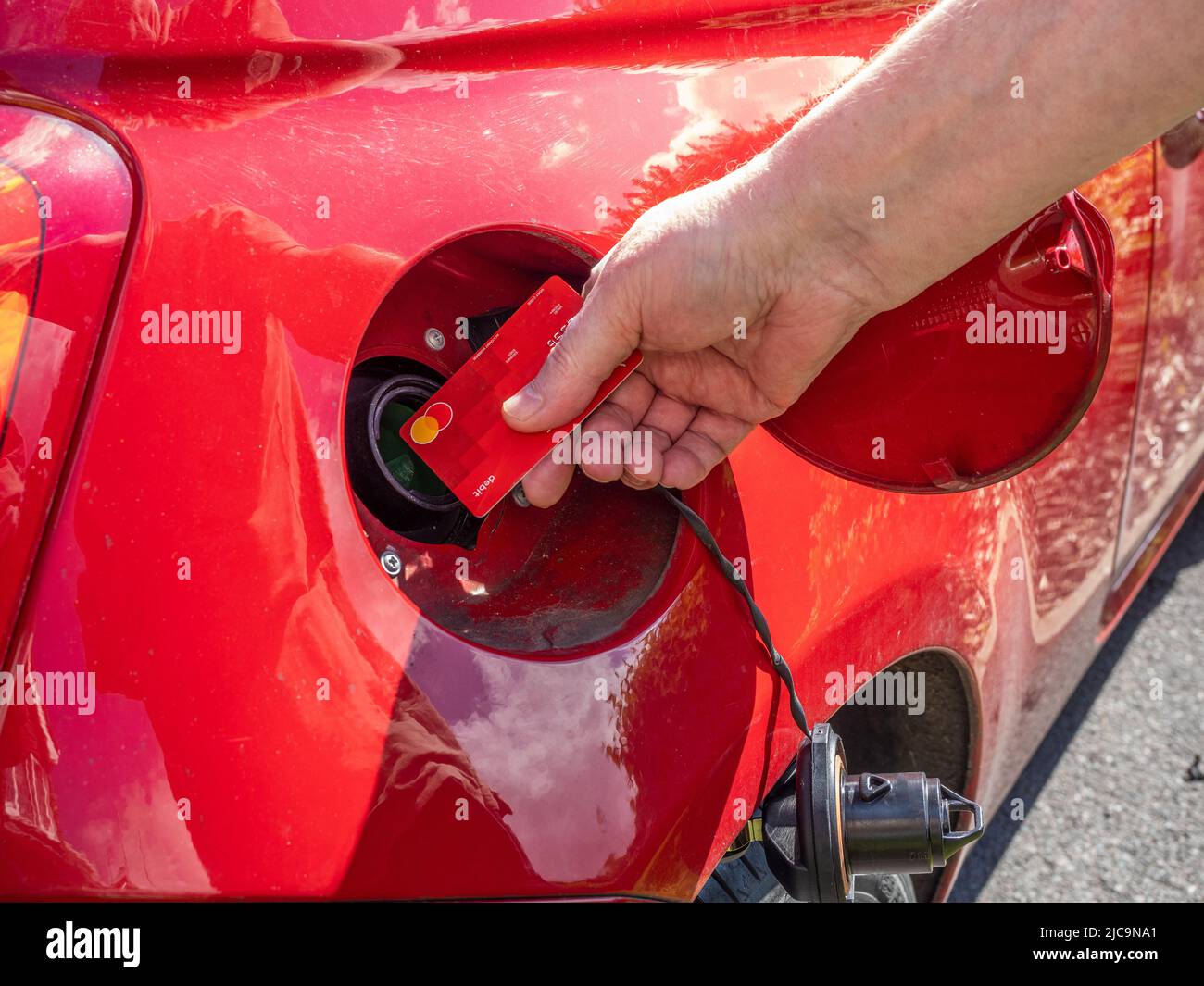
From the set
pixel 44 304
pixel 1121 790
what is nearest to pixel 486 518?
pixel 44 304

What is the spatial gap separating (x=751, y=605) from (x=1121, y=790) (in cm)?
155

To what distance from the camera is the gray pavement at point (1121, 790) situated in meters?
2.23

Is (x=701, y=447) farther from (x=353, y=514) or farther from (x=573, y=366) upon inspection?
(x=353, y=514)

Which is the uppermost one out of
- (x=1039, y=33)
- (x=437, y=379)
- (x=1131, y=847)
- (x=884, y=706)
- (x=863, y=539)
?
(x=1039, y=33)

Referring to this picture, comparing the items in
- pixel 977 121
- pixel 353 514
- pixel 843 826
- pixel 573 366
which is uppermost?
pixel 977 121

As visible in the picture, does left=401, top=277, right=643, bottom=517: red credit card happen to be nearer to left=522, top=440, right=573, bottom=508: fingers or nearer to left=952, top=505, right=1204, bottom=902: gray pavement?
left=522, top=440, right=573, bottom=508: fingers

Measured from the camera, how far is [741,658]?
1.23 m

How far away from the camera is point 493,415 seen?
1.23m

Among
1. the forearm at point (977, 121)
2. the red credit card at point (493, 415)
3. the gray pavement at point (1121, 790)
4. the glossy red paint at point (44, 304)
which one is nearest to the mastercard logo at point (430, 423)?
the red credit card at point (493, 415)

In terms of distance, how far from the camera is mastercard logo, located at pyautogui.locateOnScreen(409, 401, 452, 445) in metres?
1.20

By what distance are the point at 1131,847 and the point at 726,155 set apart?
1719 mm

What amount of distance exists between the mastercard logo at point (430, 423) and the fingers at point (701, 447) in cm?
25

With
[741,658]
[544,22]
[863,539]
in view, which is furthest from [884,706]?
[544,22]
